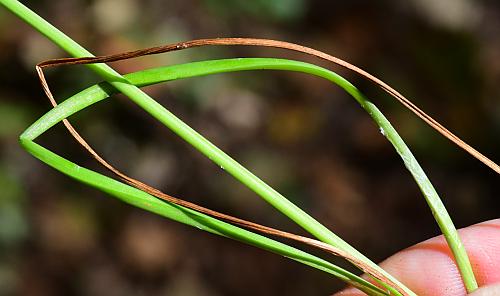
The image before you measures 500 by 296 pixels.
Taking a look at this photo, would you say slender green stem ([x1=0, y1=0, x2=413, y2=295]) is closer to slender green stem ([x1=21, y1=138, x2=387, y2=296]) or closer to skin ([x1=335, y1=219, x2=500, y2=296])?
slender green stem ([x1=21, y1=138, x2=387, y2=296])

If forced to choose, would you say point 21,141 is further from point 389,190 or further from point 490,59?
point 490,59

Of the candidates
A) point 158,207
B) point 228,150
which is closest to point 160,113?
point 158,207

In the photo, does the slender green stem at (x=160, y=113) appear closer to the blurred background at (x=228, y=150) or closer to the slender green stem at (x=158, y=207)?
the slender green stem at (x=158, y=207)

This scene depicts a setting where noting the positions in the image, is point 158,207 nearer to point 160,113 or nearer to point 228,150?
point 160,113

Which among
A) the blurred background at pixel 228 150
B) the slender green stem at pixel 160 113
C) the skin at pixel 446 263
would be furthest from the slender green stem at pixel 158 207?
the blurred background at pixel 228 150

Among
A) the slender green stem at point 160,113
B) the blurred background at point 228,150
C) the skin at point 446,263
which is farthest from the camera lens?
the blurred background at point 228,150
